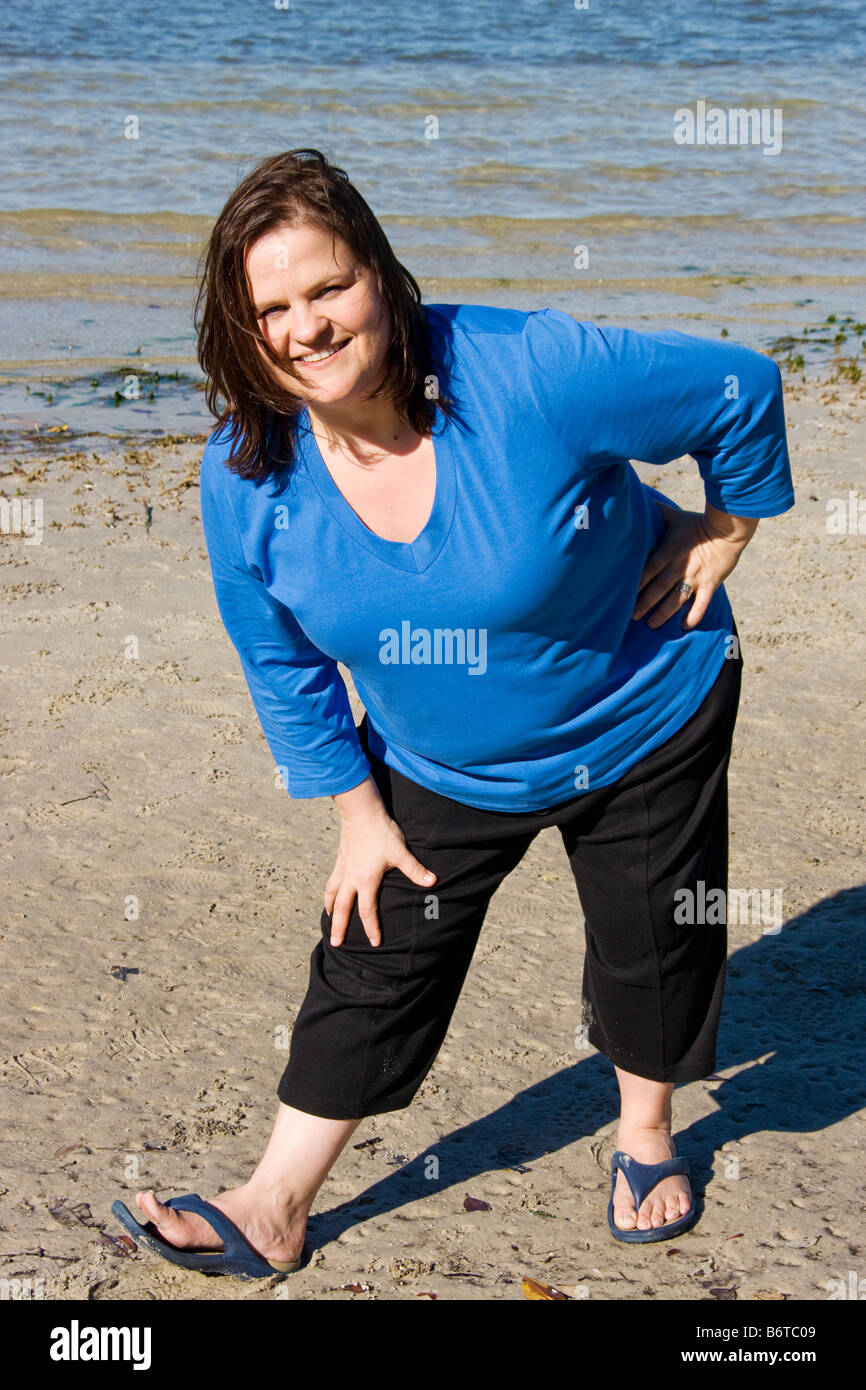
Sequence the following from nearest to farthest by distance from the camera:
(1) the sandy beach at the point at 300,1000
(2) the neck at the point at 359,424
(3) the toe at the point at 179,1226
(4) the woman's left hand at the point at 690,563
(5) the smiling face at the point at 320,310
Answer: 1. (5) the smiling face at the point at 320,310
2. (2) the neck at the point at 359,424
3. (4) the woman's left hand at the point at 690,563
4. (3) the toe at the point at 179,1226
5. (1) the sandy beach at the point at 300,1000

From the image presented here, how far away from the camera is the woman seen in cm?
197

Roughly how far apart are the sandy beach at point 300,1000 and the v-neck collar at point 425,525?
A: 132cm

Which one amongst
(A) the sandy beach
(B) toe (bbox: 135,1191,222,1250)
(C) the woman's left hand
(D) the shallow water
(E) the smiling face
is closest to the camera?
(E) the smiling face

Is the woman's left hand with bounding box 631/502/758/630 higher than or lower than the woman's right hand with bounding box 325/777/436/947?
higher

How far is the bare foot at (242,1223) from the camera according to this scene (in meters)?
2.43

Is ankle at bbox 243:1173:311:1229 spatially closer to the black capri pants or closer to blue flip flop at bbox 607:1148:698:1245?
the black capri pants

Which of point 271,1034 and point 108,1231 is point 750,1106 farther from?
point 108,1231

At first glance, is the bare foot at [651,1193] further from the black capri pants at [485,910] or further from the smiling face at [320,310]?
the smiling face at [320,310]

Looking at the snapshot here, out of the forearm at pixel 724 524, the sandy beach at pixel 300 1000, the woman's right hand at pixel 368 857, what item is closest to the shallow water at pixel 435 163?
the sandy beach at pixel 300 1000

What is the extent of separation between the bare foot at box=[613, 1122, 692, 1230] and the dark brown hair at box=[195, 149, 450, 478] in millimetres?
1441

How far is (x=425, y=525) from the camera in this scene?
2.01 m

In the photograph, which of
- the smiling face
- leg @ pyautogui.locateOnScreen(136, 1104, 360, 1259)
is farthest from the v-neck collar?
leg @ pyautogui.locateOnScreen(136, 1104, 360, 1259)

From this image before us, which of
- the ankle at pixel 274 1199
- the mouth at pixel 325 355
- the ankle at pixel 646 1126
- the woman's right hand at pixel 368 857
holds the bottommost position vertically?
the ankle at pixel 274 1199

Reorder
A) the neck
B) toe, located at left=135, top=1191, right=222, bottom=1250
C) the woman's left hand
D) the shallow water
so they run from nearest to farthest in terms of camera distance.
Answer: the neck < the woman's left hand < toe, located at left=135, top=1191, right=222, bottom=1250 < the shallow water
